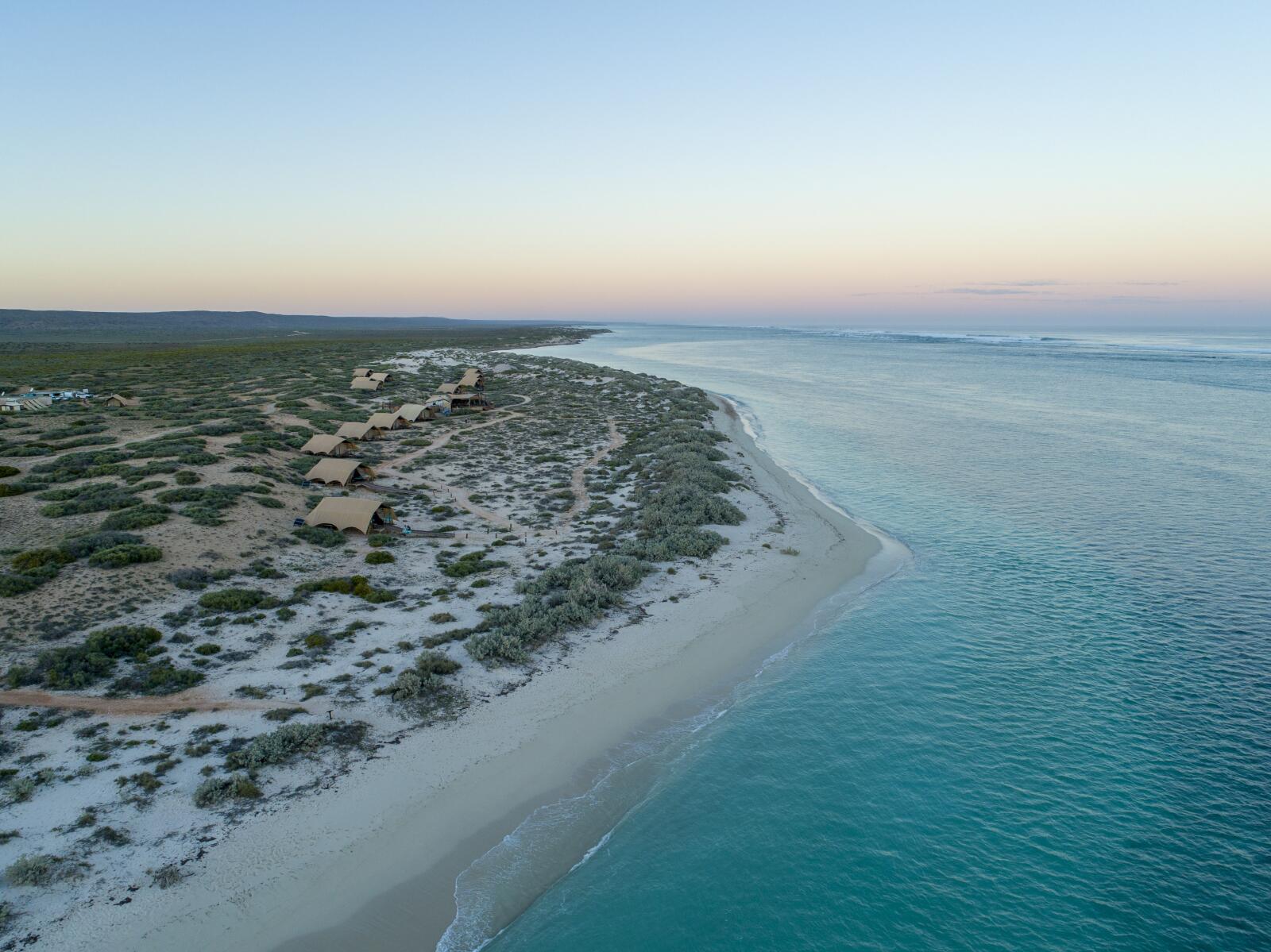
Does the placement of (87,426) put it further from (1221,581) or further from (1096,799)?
(1221,581)

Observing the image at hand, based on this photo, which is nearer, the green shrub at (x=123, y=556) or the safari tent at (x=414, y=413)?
the green shrub at (x=123, y=556)

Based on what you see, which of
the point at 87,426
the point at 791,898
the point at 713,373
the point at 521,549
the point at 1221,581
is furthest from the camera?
the point at 713,373

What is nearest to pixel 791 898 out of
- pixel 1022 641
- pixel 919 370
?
pixel 1022 641

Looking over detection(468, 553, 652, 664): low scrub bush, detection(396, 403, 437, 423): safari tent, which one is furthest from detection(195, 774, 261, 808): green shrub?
detection(396, 403, 437, 423): safari tent

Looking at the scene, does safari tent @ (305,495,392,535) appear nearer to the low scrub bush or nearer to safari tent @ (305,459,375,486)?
safari tent @ (305,459,375,486)

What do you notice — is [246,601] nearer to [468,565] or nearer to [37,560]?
[37,560]

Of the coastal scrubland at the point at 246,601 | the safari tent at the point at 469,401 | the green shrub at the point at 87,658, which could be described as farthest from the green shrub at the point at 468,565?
the safari tent at the point at 469,401

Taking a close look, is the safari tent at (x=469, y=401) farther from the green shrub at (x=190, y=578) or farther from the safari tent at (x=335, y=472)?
the green shrub at (x=190, y=578)
